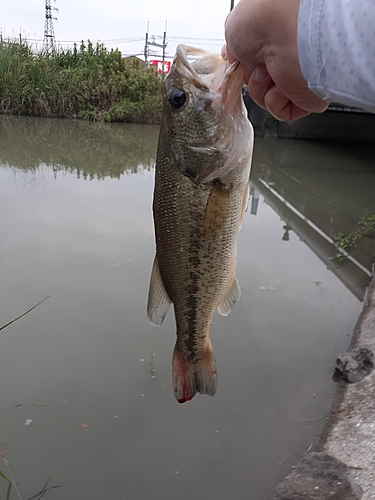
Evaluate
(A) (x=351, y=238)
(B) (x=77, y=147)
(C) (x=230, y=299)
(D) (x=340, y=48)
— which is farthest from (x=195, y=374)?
(B) (x=77, y=147)

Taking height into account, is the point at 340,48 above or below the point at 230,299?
above

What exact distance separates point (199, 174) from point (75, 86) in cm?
1420

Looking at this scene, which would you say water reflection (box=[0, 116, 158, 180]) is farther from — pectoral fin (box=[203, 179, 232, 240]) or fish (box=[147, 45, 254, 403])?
pectoral fin (box=[203, 179, 232, 240])

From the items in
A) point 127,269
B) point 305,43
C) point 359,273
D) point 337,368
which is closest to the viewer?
point 305,43

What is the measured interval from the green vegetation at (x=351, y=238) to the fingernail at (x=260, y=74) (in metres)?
4.01

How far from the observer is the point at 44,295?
3.62 m

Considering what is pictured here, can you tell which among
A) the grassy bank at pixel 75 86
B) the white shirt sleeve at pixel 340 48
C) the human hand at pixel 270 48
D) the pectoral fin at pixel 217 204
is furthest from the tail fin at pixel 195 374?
the grassy bank at pixel 75 86

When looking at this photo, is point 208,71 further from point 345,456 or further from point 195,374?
point 345,456

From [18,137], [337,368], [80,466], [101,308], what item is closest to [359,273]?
[337,368]

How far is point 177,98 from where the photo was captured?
134 centimetres

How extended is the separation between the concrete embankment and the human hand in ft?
5.26

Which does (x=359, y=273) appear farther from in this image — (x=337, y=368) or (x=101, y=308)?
(x=101, y=308)

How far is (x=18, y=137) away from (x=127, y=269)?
7591 millimetres

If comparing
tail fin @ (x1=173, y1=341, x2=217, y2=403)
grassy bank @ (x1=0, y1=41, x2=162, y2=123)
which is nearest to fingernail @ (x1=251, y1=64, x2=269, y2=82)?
tail fin @ (x1=173, y1=341, x2=217, y2=403)
